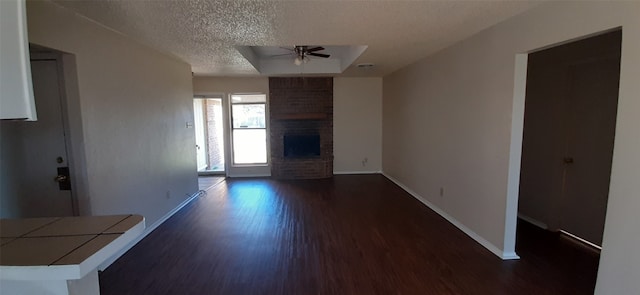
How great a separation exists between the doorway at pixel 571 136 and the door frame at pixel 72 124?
4.96 meters

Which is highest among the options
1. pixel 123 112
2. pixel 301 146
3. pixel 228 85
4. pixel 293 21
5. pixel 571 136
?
pixel 293 21

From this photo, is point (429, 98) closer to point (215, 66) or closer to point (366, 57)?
point (366, 57)

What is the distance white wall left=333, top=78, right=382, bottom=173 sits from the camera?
268 inches

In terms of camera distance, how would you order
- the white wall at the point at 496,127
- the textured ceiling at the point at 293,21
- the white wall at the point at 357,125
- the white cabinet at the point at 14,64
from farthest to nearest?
the white wall at the point at 357,125 → the textured ceiling at the point at 293,21 → the white wall at the point at 496,127 → the white cabinet at the point at 14,64

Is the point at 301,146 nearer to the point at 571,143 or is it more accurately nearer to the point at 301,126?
the point at 301,126

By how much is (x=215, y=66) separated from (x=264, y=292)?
3805 mm

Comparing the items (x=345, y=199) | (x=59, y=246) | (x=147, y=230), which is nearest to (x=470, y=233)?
(x=345, y=199)

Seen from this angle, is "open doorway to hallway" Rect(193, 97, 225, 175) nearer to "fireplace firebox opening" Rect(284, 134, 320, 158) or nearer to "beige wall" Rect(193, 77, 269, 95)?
"beige wall" Rect(193, 77, 269, 95)

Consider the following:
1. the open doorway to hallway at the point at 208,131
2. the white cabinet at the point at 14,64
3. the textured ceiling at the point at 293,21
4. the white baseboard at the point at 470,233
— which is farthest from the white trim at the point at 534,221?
the open doorway to hallway at the point at 208,131

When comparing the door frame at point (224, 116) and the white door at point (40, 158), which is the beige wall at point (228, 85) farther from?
the white door at point (40, 158)

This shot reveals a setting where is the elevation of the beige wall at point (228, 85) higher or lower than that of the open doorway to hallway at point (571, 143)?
higher

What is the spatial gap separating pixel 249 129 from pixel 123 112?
3743 millimetres

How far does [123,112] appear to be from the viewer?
3.06 m

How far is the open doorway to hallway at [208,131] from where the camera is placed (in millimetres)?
6891
